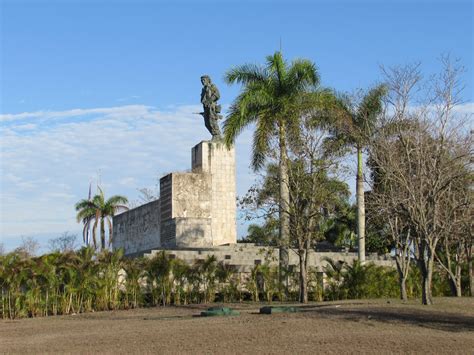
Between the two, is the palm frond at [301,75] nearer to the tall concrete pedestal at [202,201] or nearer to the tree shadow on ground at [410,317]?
the tall concrete pedestal at [202,201]

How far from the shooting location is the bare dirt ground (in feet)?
38.6

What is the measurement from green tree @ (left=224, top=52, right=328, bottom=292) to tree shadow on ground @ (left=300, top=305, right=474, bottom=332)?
8.32 metres

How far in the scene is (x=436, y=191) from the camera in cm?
1634

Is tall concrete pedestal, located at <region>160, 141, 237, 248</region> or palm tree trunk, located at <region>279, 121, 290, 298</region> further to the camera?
tall concrete pedestal, located at <region>160, 141, 237, 248</region>

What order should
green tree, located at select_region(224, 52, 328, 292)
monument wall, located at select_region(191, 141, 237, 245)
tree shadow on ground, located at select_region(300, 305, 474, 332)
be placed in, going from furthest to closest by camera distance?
monument wall, located at select_region(191, 141, 237, 245)
green tree, located at select_region(224, 52, 328, 292)
tree shadow on ground, located at select_region(300, 305, 474, 332)

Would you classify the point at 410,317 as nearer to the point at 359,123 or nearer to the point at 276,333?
the point at 276,333

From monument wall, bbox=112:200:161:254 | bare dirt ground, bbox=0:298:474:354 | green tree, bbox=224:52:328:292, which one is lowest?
bare dirt ground, bbox=0:298:474:354

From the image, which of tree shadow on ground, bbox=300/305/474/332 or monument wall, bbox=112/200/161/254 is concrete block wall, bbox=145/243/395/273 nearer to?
monument wall, bbox=112/200/161/254

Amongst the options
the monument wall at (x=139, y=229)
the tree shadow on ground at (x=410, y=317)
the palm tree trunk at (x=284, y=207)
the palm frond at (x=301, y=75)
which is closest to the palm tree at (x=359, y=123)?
the palm frond at (x=301, y=75)

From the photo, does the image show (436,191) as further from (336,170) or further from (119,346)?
(119,346)

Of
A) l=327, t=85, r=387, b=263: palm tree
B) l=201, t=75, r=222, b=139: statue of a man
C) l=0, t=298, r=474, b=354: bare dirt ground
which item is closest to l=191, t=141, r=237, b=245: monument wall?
l=201, t=75, r=222, b=139: statue of a man

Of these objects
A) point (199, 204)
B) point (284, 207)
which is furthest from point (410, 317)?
point (199, 204)

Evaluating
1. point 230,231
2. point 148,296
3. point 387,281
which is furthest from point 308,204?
point 230,231

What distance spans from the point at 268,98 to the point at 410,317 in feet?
39.9
